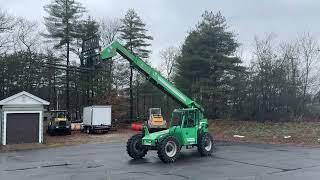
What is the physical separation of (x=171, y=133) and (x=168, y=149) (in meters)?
1.09

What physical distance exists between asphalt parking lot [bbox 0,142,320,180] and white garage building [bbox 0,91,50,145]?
13523 millimetres

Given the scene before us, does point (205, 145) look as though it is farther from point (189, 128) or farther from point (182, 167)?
point (182, 167)

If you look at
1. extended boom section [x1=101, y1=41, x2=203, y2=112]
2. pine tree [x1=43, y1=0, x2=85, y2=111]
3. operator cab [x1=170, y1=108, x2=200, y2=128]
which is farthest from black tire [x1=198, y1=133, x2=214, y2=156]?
pine tree [x1=43, y1=0, x2=85, y2=111]

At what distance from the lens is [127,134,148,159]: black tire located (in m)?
21.8

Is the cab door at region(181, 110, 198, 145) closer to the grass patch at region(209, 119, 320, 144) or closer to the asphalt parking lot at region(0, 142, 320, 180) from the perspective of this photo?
the asphalt parking lot at region(0, 142, 320, 180)

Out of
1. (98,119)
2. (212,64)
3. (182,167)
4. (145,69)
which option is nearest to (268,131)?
(212,64)

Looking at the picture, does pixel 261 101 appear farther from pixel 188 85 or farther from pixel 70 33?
pixel 70 33

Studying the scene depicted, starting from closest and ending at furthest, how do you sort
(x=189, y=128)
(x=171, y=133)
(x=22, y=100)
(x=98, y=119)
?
(x=171, y=133) → (x=189, y=128) → (x=22, y=100) → (x=98, y=119)

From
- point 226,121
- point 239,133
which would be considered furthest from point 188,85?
point 239,133

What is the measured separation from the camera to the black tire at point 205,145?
73.4 feet

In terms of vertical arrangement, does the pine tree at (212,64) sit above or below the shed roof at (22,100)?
above

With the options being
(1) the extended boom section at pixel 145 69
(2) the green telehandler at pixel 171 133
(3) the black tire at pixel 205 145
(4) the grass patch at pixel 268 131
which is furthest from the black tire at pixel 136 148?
(4) the grass patch at pixel 268 131

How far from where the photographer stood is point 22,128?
35938mm

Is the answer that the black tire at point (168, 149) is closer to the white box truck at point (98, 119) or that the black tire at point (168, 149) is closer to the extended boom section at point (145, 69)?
the extended boom section at point (145, 69)
